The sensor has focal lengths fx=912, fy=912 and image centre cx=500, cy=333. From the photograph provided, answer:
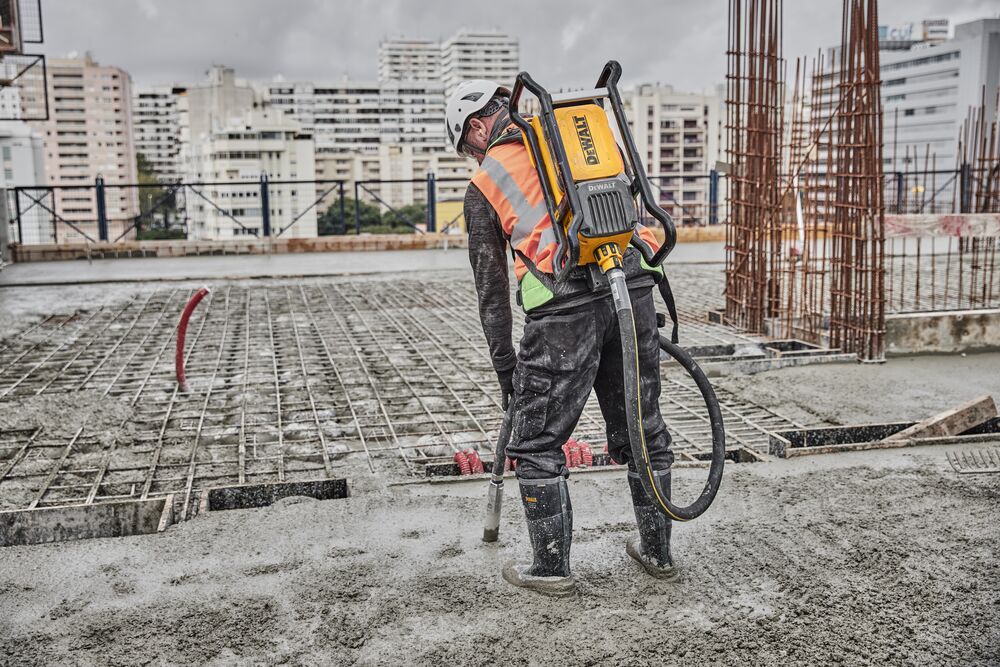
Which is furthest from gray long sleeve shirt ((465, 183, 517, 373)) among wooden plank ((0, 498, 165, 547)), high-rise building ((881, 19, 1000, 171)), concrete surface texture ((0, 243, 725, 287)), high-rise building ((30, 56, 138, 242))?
high-rise building ((30, 56, 138, 242))

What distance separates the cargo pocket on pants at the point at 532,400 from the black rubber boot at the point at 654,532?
1.42 feet

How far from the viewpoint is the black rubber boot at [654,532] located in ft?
10.0

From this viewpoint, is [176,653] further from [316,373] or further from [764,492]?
[316,373]

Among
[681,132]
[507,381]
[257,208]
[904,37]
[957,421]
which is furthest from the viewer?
[904,37]

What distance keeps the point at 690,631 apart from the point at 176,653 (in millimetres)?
1499

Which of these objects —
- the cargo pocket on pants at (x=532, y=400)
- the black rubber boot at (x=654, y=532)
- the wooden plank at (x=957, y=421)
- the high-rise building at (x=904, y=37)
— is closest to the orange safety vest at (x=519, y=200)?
the cargo pocket on pants at (x=532, y=400)

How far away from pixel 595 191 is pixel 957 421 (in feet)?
9.63

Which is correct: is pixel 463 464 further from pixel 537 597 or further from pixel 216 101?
pixel 216 101

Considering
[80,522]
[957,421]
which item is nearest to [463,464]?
[80,522]

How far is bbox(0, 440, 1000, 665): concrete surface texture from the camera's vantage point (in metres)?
2.63

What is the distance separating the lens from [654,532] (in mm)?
3057

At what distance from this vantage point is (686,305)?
953cm

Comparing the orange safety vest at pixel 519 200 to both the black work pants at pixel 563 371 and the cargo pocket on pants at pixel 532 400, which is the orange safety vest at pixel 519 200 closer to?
the black work pants at pixel 563 371

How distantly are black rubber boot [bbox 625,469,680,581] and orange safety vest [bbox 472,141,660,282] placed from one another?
0.84m
